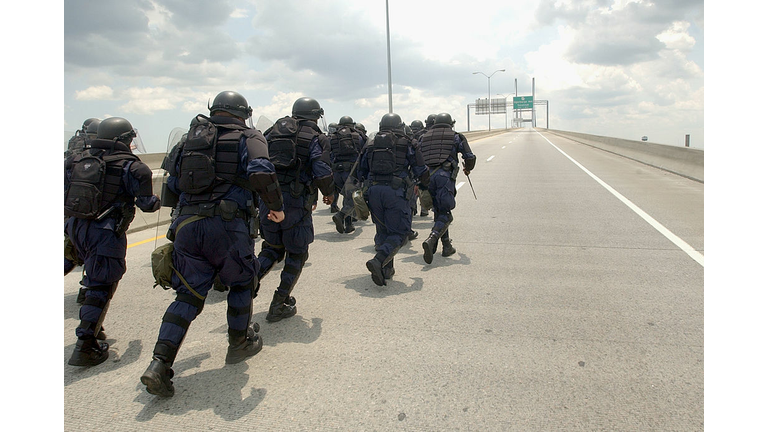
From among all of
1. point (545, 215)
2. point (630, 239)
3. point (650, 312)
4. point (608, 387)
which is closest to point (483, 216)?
point (545, 215)

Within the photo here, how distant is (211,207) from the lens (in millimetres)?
3336

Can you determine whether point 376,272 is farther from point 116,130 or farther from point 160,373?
A: point 116,130

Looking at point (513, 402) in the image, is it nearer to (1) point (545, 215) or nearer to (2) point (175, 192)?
(2) point (175, 192)

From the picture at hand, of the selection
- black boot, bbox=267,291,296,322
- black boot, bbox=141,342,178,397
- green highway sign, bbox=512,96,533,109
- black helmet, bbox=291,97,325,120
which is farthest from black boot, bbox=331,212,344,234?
green highway sign, bbox=512,96,533,109

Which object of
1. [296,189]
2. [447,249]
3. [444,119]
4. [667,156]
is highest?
[667,156]

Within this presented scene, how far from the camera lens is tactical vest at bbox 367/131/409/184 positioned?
548 centimetres

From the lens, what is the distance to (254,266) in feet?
11.6

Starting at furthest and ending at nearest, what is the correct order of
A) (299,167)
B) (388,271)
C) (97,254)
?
(388,271) → (299,167) → (97,254)

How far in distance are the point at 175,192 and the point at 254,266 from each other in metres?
0.82

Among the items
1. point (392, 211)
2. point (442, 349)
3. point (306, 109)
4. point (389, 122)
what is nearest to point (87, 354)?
point (442, 349)

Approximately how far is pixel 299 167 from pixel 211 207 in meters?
1.29

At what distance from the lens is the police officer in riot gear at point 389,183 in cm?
548

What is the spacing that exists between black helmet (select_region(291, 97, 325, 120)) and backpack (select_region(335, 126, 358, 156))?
4.00m

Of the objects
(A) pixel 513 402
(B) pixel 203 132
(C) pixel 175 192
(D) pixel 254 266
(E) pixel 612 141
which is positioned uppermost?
(E) pixel 612 141
